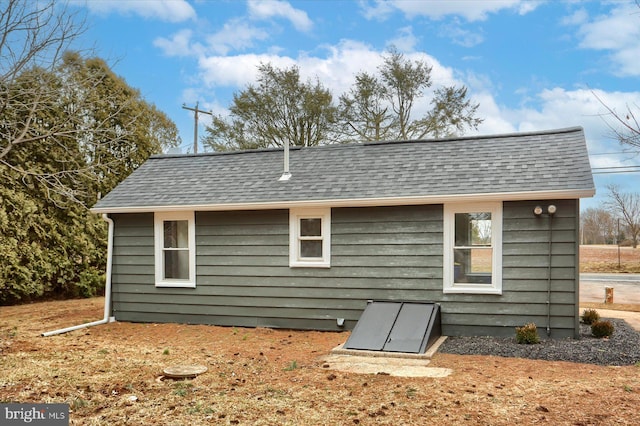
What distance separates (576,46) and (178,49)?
34.9ft

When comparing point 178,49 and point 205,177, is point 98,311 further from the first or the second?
point 178,49

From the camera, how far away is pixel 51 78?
8102mm

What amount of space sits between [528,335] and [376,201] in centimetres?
291

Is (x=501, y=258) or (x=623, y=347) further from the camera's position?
(x=501, y=258)

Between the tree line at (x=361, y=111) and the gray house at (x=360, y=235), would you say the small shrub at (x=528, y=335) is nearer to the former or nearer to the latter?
the gray house at (x=360, y=235)

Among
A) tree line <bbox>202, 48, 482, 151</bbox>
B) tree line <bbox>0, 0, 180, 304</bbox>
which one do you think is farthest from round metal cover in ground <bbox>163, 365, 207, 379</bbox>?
tree line <bbox>202, 48, 482, 151</bbox>


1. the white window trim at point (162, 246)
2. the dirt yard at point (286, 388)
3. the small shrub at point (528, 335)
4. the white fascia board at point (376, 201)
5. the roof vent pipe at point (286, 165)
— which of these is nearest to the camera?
the dirt yard at point (286, 388)

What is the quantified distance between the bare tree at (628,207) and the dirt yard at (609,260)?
3.63 feet

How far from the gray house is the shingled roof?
3 cm

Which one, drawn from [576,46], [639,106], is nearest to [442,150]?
[639,106]

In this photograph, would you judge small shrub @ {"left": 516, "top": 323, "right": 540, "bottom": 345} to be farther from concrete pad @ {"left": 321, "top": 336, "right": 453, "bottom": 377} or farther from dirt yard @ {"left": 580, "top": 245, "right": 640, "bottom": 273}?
dirt yard @ {"left": 580, "top": 245, "right": 640, "bottom": 273}

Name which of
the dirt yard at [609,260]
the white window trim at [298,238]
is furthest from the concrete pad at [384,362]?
the dirt yard at [609,260]

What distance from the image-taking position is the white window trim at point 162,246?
913 cm

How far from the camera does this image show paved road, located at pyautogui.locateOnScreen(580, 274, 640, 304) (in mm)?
14430
